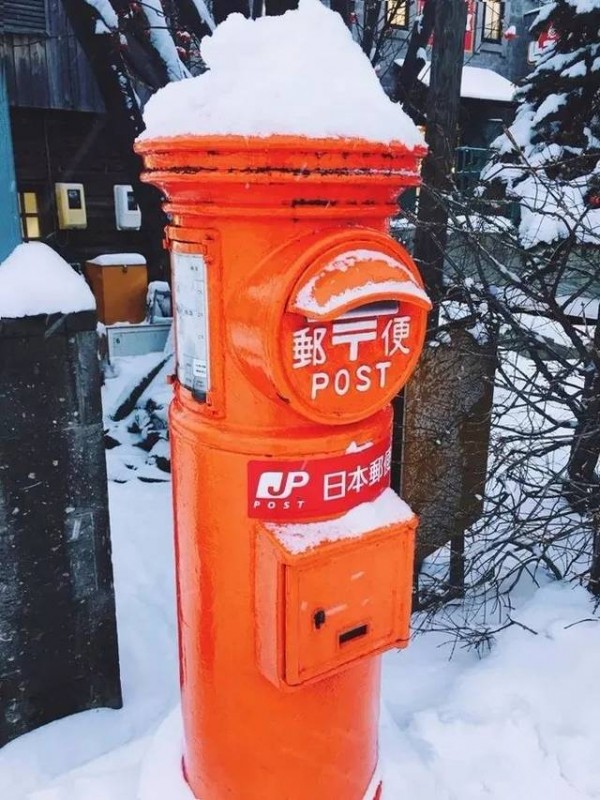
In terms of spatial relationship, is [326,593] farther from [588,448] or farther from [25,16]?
[25,16]

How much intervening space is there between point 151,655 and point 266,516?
72.5 inches

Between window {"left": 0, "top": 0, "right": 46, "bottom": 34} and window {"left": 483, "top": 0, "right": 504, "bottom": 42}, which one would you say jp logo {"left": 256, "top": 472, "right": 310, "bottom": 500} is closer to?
window {"left": 0, "top": 0, "right": 46, "bottom": 34}

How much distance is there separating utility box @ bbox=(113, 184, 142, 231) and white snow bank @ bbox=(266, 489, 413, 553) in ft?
32.4

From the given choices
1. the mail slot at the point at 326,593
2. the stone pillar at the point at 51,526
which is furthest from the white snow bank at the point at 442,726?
the mail slot at the point at 326,593

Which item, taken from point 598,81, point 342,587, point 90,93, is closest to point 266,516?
point 342,587

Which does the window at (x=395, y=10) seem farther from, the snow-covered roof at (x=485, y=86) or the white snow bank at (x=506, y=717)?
the white snow bank at (x=506, y=717)

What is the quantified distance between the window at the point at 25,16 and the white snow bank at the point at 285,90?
9.81 meters

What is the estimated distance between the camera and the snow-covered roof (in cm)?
1383

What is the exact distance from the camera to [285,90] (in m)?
1.51

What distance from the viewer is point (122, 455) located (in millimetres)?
5863

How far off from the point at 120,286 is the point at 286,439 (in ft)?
23.6

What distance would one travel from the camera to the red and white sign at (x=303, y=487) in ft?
5.62

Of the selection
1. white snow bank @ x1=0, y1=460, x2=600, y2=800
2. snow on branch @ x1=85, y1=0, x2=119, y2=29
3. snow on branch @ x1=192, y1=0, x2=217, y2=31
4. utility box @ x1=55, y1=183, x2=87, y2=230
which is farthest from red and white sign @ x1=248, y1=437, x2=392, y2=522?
utility box @ x1=55, y1=183, x2=87, y2=230

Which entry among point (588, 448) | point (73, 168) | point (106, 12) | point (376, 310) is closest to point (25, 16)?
point (73, 168)
